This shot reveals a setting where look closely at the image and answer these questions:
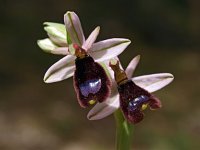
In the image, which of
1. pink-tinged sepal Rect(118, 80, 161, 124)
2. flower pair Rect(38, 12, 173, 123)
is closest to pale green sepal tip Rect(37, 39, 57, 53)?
flower pair Rect(38, 12, 173, 123)

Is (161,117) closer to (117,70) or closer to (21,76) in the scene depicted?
(21,76)

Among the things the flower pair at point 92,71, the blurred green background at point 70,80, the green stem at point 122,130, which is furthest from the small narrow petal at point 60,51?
the blurred green background at point 70,80

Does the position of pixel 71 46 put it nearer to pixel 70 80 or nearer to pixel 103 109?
pixel 103 109

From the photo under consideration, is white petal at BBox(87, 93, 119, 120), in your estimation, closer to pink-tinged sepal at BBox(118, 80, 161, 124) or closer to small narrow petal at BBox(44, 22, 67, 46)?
pink-tinged sepal at BBox(118, 80, 161, 124)

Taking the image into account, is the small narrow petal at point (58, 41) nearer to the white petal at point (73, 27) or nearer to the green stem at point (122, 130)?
the white petal at point (73, 27)

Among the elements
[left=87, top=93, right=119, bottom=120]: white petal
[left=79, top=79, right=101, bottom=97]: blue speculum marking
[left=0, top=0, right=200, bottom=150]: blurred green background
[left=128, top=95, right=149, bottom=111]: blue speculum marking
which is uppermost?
[left=79, top=79, right=101, bottom=97]: blue speculum marking

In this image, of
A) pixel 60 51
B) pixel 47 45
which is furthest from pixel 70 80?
pixel 60 51
